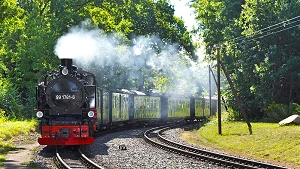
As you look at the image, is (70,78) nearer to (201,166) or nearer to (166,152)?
(166,152)

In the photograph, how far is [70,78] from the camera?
20.0m

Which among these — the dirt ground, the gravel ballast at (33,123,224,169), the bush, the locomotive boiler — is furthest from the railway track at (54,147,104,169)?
the bush

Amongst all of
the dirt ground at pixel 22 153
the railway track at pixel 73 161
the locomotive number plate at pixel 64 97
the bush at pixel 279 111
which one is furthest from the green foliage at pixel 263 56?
the railway track at pixel 73 161

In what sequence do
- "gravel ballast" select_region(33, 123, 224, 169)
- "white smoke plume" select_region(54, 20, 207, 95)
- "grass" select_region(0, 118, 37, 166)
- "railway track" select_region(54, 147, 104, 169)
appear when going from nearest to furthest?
"railway track" select_region(54, 147, 104, 169)
"gravel ballast" select_region(33, 123, 224, 169)
"grass" select_region(0, 118, 37, 166)
"white smoke plume" select_region(54, 20, 207, 95)

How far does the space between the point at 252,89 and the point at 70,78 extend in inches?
790

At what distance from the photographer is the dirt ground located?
16469 millimetres

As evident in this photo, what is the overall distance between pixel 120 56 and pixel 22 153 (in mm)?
26226

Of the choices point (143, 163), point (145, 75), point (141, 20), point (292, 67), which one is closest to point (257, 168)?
point (143, 163)

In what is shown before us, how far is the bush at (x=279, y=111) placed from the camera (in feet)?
109

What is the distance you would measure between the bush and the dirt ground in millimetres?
15126

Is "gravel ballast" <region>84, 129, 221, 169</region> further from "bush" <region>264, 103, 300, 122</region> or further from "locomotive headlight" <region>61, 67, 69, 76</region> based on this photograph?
"bush" <region>264, 103, 300, 122</region>

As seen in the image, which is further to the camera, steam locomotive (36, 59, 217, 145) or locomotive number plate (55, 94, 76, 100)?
locomotive number plate (55, 94, 76, 100)

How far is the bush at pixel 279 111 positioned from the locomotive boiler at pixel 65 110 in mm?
16714

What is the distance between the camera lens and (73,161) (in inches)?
698
